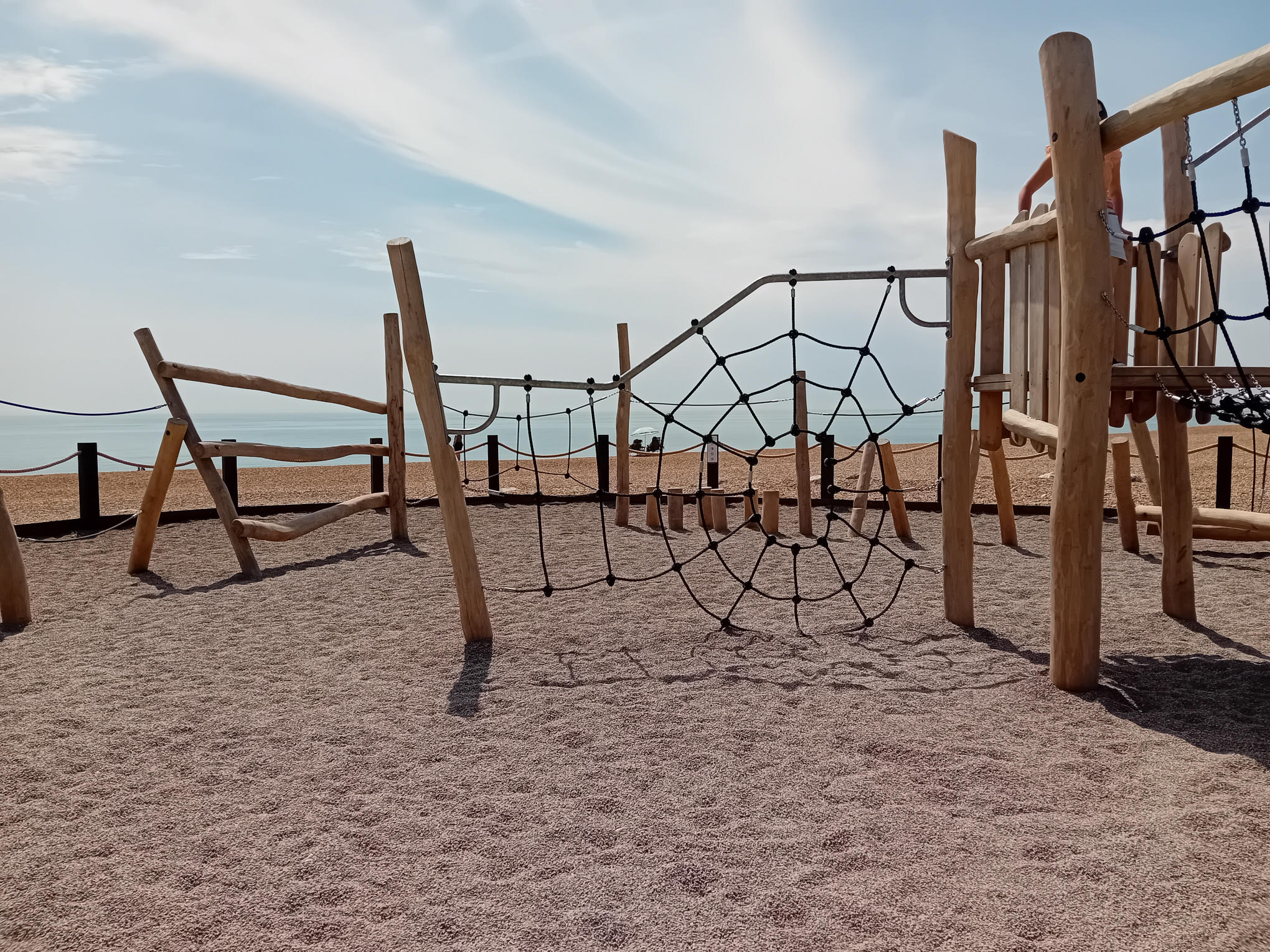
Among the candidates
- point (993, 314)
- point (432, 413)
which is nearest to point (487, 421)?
point (432, 413)

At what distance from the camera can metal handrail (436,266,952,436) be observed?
4.30 metres

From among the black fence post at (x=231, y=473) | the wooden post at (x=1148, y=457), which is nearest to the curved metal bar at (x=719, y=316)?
the wooden post at (x=1148, y=457)

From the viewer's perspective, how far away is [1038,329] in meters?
3.67

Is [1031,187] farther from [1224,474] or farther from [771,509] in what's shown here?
[1224,474]

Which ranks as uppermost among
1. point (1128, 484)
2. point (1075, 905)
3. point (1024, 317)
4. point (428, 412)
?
point (1024, 317)

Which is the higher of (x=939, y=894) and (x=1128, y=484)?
(x=1128, y=484)

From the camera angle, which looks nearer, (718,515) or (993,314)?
(993,314)

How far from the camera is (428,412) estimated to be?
3.99 metres

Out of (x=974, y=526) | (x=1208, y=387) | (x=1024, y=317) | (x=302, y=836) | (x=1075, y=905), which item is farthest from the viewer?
(x=974, y=526)

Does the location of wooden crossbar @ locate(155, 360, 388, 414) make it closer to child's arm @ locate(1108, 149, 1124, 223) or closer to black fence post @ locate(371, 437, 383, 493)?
black fence post @ locate(371, 437, 383, 493)

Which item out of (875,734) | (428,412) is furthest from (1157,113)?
(428,412)

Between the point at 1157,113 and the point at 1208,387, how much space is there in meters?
1.13

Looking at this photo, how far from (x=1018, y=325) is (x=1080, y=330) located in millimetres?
754

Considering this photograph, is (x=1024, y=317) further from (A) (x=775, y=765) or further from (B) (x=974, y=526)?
(B) (x=974, y=526)
